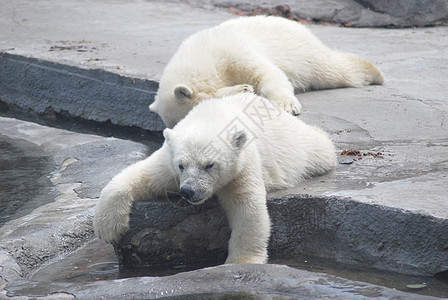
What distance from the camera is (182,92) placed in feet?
16.1

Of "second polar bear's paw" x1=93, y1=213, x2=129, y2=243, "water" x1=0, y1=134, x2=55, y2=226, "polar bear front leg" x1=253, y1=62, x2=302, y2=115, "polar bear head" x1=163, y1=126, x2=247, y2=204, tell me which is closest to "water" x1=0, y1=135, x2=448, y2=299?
"water" x1=0, y1=134, x2=55, y2=226

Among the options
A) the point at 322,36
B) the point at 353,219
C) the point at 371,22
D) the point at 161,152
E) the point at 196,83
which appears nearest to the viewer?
the point at 353,219

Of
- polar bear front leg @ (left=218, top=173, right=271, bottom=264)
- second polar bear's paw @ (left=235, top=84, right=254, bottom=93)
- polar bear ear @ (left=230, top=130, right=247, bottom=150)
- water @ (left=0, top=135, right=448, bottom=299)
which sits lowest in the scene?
water @ (left=0, top=135, right=448, bottom=299)

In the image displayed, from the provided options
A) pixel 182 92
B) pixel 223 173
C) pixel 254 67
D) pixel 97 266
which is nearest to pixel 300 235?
pixel 223 173

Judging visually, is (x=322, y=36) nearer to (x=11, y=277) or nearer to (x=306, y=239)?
(x=306, y=239)

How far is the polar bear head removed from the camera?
3336 mm

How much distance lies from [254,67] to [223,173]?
208 centimetres

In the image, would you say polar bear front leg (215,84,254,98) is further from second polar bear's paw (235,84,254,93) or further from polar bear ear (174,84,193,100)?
polar bear ear (174,84,193,100)

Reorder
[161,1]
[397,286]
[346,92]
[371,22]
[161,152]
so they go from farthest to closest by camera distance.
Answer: [161,1] < [371,22] < [346,92] < [161,152] < [397,286]

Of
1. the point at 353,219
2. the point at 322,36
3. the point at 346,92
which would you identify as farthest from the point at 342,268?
the point at 322,36

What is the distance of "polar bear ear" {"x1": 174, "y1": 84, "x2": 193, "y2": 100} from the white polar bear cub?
0.86 meters

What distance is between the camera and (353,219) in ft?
11.4

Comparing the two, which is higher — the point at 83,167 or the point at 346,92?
the point at 346,92

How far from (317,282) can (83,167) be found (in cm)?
262
